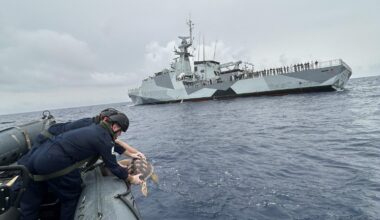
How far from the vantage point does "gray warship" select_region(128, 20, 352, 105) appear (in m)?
37.1

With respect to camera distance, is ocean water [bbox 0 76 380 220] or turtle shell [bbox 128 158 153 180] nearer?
turtle shell [bbox 128 158 153 180]

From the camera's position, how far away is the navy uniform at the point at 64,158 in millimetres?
2936

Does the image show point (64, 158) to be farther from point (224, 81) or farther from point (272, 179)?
point (224, 81)

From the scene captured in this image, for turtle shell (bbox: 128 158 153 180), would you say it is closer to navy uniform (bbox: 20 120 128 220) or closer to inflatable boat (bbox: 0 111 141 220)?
inflatable boat (bbox: 0 111 141 220)

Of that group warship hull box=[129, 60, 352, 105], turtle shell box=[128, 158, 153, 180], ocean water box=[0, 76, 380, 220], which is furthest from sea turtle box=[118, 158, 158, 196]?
warship hull box=[129, 60, 352, 105]

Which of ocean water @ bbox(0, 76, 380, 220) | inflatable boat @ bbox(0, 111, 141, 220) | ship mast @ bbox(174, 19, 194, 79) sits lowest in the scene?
ocean water @ bbox(0, 76, 380, 220)

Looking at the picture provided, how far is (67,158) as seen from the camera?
2.99m

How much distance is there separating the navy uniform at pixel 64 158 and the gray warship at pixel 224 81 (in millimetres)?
39002

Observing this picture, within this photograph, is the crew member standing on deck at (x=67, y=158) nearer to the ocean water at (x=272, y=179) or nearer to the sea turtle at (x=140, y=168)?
the sea turtle at (x=140, y=168)

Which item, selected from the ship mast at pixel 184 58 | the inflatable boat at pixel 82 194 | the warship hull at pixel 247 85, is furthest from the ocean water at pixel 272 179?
the ship mast at pixel 184 58

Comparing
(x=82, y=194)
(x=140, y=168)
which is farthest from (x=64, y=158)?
(x=140, y=168)

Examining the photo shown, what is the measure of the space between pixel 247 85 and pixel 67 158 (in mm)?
41678

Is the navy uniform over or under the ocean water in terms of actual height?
over

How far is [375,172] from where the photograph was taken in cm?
591
